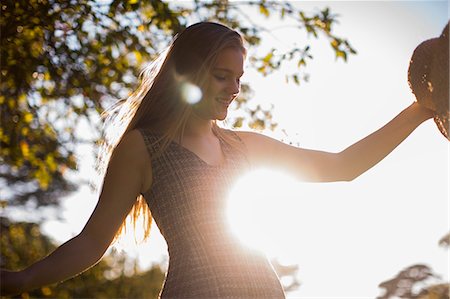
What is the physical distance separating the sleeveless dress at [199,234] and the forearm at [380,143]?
530 mm

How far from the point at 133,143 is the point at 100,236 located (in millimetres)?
352

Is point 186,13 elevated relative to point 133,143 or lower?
elevated

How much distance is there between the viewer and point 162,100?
9.45ft

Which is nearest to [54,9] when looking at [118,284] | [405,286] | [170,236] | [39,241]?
[170,236]

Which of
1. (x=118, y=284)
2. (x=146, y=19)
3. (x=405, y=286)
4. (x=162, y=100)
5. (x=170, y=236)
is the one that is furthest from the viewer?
(x=118, y=284)

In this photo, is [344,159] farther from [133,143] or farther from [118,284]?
[118,284]

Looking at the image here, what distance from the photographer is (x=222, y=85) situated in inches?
108

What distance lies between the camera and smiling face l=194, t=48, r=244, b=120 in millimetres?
2754

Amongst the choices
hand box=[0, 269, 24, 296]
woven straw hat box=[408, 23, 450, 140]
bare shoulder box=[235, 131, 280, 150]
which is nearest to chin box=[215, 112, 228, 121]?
bare shoulder box=[235, 131, 280, 150]

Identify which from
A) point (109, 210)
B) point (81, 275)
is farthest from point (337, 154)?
point (81, 275)

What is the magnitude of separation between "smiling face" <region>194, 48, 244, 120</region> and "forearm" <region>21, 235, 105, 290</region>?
644 millimetres

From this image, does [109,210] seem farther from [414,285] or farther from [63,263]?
[414,285]

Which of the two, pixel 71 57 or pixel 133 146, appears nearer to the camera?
pixel 133 146

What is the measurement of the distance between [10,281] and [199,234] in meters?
0.64
